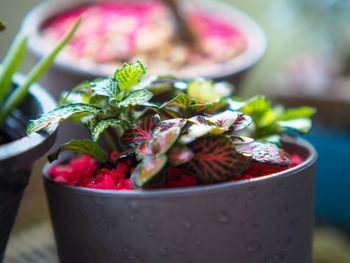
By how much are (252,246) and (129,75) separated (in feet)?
0.92

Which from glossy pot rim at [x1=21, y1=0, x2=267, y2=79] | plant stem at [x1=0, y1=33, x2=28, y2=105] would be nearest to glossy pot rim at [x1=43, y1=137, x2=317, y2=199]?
plant stem at [x1=0, y1=33, x2=28, y2=105]

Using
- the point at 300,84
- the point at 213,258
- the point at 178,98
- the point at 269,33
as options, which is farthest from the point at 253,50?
the point at 269,33

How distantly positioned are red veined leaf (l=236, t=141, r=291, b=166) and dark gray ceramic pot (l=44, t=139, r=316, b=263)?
22 millimetres

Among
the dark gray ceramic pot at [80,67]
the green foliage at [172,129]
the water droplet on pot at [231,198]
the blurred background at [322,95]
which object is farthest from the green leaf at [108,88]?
the blurred background at [322,95]

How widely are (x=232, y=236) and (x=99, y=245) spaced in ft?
0.55

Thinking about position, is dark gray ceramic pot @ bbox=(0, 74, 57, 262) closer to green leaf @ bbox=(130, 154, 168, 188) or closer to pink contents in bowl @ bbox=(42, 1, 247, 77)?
green leaf @ bbox=(130, 154, 168, 188)

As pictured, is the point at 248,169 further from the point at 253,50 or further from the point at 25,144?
the point at 253,50

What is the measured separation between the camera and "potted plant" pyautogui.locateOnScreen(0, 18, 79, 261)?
1.58ft

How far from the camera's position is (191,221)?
0.48m

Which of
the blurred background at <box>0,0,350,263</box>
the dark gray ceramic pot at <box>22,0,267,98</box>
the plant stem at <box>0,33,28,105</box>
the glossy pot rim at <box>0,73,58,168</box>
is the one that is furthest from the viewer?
the blurred background at <box>0,0,350,263</box>

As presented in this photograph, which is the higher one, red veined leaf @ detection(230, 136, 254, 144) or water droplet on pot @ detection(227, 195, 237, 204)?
red veined leaf @ detection(230, 136, 254, 144)

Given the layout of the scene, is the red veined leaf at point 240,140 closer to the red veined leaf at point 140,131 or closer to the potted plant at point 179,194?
the potted plant at point 179,194

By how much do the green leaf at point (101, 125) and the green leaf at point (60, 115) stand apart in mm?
18

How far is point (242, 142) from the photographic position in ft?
1.81
